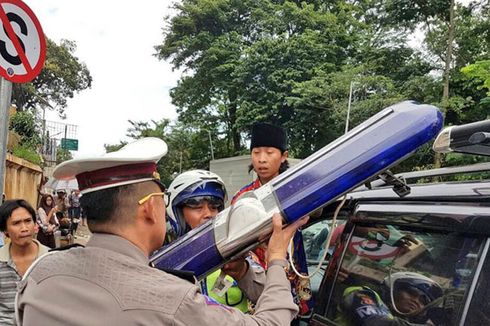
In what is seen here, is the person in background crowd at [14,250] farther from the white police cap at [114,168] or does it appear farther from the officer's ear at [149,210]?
the officer's ear at [149,210]

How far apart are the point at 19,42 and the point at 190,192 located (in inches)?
71.5

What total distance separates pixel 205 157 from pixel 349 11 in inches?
552

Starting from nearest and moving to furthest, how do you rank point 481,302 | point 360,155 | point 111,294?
1. point 111,294
2. point 481,302
3. point 360,155

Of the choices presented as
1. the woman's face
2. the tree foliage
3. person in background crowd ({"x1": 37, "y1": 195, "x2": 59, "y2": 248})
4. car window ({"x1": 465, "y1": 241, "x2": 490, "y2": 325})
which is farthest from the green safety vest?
the tree foliage

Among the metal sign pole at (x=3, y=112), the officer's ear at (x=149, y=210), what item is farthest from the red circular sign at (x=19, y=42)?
the officer's ear at (x=149, y=210)

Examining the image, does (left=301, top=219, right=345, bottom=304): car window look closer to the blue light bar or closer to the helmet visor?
the helmet visor

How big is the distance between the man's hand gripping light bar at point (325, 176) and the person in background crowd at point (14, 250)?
5.95ft

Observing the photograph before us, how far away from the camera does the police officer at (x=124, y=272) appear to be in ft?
3.49

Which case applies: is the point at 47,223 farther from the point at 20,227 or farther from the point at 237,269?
the point at 237,269

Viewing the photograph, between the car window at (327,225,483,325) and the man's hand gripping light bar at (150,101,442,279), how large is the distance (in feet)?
1.12

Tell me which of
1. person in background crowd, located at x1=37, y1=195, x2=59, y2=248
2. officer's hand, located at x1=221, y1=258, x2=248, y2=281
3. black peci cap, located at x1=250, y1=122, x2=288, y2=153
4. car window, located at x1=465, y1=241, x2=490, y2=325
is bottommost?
person in background crowd, located at x1=37, y1=195, x2=59, y2=248

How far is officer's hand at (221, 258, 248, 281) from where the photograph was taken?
1.78m

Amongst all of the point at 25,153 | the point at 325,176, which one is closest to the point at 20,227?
the point at 325,176

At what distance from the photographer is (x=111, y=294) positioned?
107 cm
